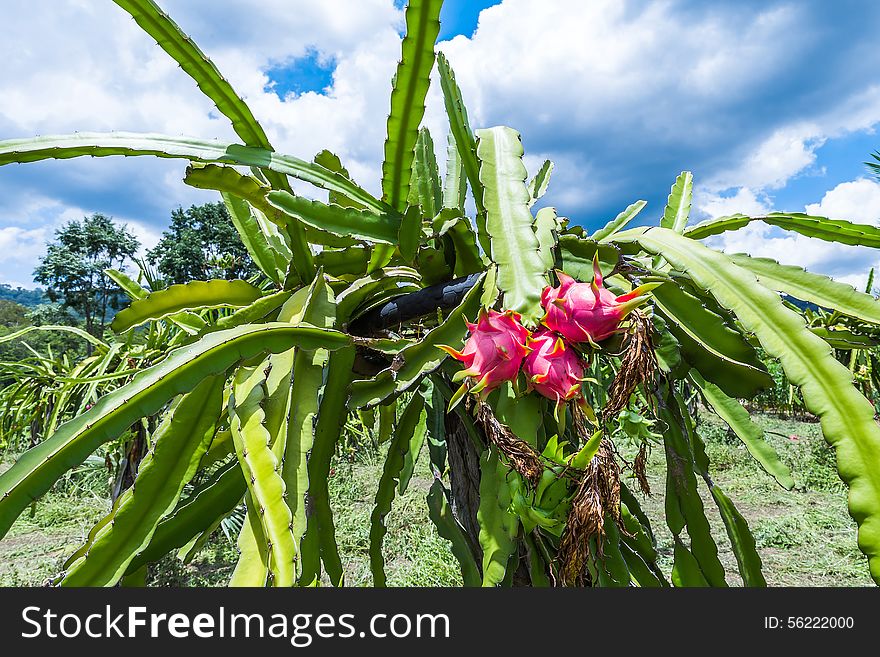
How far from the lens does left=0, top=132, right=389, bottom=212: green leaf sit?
0.59m

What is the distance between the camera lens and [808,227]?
0.79 meters

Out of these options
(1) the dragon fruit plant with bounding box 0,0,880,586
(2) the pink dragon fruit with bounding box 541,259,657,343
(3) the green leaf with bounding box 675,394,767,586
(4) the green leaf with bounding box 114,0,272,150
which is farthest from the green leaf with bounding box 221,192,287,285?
(3) the green leaf with bounding box 675,394,767,586

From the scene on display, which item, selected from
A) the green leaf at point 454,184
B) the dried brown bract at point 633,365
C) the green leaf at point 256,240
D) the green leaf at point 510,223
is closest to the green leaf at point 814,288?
the dried brown bract at point 633,365

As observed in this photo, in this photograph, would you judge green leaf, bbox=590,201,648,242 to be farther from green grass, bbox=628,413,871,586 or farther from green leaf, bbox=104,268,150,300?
green grass, bbox=628,413,871,586

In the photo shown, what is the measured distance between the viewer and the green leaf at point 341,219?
65cm

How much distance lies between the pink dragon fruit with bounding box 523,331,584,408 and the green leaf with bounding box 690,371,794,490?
0.29 metres

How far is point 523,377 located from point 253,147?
48cm

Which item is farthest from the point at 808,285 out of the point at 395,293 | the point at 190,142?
the point at 190,142

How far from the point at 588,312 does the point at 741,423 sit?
13.6 inches

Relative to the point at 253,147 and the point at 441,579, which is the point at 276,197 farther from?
the point at 441,579

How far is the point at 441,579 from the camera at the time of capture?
8.39ft

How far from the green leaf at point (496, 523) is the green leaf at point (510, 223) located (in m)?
0.20

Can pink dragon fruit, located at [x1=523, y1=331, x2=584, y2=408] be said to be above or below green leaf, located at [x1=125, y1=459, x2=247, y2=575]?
above

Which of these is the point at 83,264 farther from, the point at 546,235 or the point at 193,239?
the point at 546,235
